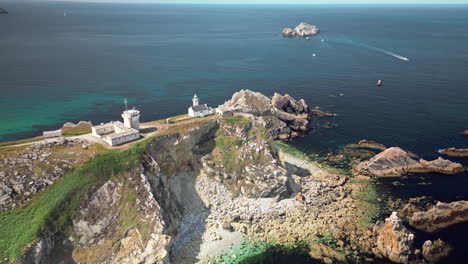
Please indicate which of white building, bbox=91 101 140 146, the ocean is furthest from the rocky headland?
the ocean

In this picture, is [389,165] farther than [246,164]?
Yes

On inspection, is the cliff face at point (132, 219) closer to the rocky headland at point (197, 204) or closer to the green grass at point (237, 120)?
the rocky headland at point (197, 204)

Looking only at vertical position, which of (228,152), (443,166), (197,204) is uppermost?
(228,152)

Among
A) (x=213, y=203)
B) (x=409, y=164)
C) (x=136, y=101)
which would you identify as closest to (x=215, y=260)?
(x=213, y=203)

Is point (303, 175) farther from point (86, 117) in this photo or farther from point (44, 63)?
point (44, 63)

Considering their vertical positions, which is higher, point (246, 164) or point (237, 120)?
point (237, 120)

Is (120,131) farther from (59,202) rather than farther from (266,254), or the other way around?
(266,254)

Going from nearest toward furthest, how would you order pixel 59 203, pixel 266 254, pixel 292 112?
pixel 59 203
pixel 266 254
pixel 292 112

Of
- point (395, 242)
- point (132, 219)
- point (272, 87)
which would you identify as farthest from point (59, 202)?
point (272, 87)

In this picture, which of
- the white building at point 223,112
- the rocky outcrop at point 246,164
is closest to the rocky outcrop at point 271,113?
the white building at point 223,112
